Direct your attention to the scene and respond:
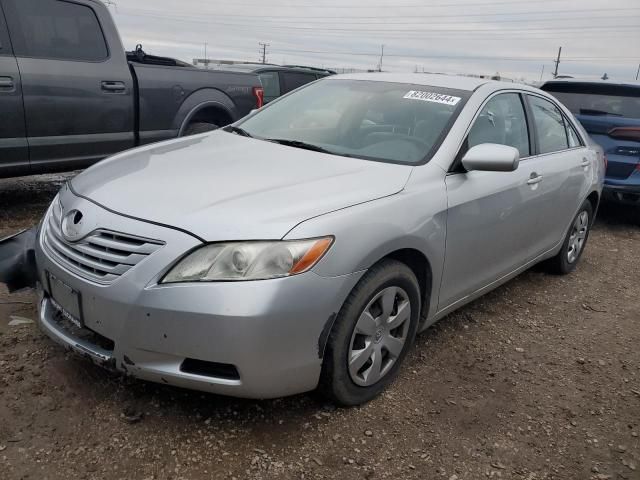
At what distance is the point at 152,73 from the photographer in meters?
5.77

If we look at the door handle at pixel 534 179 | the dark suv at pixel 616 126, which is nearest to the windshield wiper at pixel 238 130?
the door handle at pixel 534 179

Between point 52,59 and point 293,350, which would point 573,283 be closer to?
point 293,350

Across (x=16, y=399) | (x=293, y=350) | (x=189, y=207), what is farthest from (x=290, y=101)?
(x=16, y=399)

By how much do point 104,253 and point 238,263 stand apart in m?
0.57

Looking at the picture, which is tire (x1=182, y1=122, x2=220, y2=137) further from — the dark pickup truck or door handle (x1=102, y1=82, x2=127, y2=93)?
door handle (x1=102, y1=82, x2=127, y2=93)

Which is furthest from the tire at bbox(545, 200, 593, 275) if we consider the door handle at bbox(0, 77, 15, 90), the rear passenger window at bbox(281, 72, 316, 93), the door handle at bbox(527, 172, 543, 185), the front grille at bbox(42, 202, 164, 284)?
the rear passenger window at bbox(281, 72, 316, 93)

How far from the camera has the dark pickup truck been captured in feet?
15.9

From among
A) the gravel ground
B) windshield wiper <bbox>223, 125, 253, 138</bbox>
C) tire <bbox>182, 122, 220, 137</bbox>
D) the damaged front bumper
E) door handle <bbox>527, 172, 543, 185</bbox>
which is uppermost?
windshield wiper <bbox>223, 125, 253, 138</bbox>

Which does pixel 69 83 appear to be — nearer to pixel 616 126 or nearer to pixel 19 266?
pixel 19 266

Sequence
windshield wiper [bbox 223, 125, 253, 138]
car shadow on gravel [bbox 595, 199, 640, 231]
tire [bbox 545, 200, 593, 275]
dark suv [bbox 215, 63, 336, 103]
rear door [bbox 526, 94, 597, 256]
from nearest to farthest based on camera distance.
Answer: windshield wiper [bbox 223, 125, 253, 138] < rear door [bbox 526, 94, 597, 256] < tire [bbox 545, 200, 593, 275] < car shadow on gravel [bbox 595, 199, 640, 231] < dark suv [bbox 215, 63, 336, 103]

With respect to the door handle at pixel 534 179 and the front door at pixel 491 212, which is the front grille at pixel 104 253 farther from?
the door handle at pixel 534 179

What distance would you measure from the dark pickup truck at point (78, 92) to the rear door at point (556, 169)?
3420 mm

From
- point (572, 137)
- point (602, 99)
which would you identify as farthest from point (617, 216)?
point (572, 137)

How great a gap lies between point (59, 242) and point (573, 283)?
4.02m
